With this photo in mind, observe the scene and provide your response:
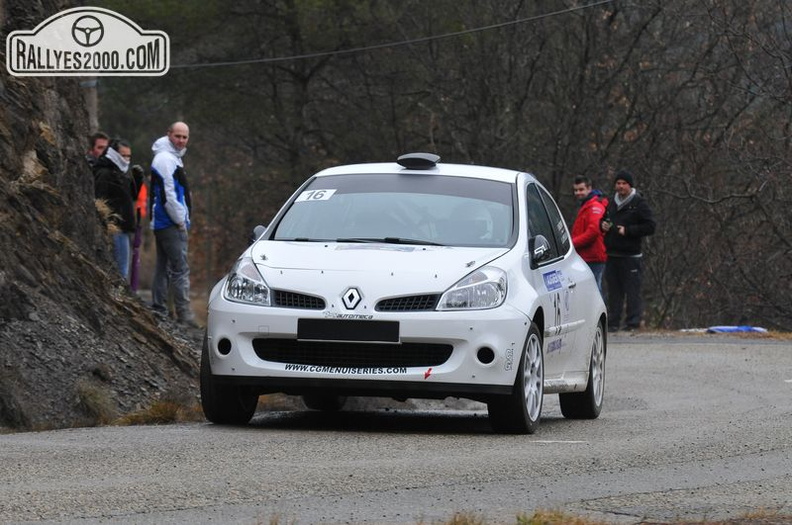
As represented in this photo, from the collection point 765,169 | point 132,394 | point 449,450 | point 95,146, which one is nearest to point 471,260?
point 449,450

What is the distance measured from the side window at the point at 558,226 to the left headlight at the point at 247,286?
2.41 metres

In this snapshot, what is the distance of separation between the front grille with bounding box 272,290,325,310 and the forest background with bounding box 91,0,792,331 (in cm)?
1974

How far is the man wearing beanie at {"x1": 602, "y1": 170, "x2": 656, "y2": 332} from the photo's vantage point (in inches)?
885

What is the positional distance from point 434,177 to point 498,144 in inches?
914

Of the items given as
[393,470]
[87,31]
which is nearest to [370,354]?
[393,470]

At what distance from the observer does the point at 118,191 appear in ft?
61.5

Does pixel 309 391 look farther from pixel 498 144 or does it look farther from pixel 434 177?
pixel 498 144

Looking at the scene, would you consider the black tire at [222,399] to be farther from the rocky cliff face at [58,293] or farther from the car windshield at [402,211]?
the rocky cliff face at [58,293]

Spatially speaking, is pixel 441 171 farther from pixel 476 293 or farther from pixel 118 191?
pixel 118 191

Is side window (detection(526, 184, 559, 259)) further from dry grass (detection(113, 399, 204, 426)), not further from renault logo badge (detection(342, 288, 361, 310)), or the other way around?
dry grass (detection(113, 399, 204, 426))

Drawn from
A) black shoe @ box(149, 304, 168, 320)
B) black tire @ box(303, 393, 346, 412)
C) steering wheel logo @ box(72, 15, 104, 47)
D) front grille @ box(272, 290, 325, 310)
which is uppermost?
steering wheel logo @ box(72, 15, 104, 47)

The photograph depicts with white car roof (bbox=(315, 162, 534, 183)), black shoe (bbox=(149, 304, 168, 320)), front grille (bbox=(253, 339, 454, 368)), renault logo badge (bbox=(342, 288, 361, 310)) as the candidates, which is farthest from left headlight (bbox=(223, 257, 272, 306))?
black shoe (bbox=(149, 304, 168, 320))

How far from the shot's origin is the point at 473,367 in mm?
9828

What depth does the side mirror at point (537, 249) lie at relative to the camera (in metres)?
10.6
